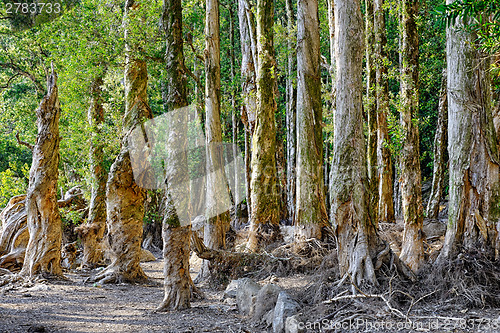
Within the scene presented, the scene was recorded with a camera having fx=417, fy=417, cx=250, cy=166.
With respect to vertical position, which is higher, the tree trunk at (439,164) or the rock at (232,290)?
the tree trunk at (439,164)

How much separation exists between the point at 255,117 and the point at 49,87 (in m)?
5.61

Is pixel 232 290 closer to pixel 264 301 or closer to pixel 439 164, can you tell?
pixel 264 301

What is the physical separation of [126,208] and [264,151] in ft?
13.1

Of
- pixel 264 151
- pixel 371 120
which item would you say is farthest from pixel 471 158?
pixel 371 120

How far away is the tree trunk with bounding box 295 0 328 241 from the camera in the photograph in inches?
411

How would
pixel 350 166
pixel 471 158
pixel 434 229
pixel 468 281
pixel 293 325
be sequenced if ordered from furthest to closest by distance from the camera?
pixel 434 229 < pixel 350 166 < pixel 471 158 < pixel 468 281 < pixel 293 325

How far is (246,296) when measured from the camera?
750 centimetres

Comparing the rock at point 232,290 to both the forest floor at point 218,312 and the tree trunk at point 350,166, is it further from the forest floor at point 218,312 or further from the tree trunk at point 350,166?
the tree trunk at point 350,166

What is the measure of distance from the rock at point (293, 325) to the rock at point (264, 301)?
42.5 inches

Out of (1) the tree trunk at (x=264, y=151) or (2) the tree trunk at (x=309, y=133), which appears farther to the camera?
(1) the tree trunk at (x=264, y=151)

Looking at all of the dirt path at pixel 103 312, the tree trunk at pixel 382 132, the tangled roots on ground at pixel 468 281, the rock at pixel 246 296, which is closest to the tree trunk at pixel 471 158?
the tangled roots on ground at pixel 468 281

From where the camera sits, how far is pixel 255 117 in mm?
12547

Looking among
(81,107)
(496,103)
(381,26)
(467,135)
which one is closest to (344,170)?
(467,135)

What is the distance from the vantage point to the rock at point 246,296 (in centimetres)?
723
